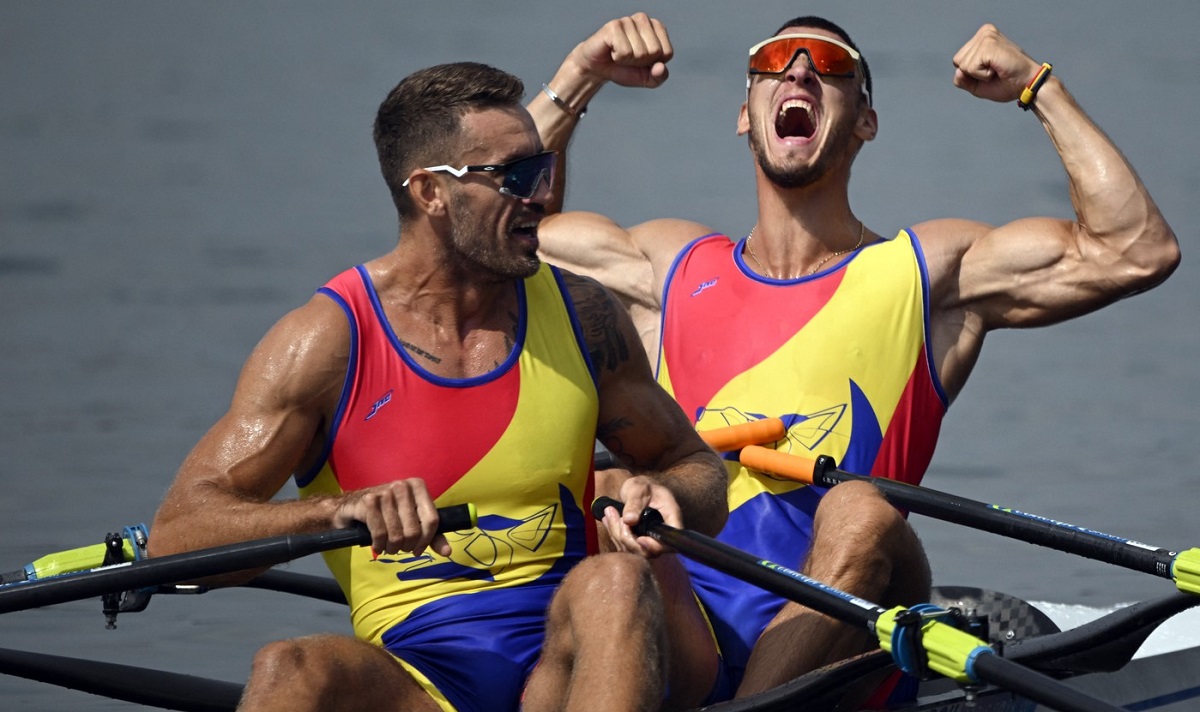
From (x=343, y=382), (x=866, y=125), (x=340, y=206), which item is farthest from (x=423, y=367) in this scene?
(x=340, y=206)

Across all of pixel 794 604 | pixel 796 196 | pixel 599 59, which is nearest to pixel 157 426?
pixel 599 59

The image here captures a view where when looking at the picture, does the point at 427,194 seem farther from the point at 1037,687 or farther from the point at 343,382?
the point at 1037,687

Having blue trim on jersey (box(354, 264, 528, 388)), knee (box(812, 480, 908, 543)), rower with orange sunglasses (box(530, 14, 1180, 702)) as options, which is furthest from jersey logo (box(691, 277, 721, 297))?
blue trim on jersey (box(354, 264, 528, 388))

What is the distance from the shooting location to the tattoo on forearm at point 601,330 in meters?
4.24

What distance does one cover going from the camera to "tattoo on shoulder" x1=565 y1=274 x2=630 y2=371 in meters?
4.24

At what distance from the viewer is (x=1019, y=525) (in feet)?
14.9

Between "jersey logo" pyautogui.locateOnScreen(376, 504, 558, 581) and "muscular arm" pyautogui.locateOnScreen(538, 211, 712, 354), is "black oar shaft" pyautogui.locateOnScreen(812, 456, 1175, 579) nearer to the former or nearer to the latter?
"muscular arm" pyautogui.locateOnScreen(538, 211, 712, 354)

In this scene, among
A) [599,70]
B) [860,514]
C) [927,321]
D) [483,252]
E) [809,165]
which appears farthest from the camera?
[599,70]

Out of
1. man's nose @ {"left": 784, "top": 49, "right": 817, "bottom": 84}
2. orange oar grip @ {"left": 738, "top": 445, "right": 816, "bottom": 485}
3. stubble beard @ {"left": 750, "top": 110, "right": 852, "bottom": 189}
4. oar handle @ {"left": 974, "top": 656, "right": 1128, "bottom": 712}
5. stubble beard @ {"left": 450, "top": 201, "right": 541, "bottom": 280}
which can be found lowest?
oar handle @ {"left": 974, "top": 656, "right": 1128, "bottom": 712}

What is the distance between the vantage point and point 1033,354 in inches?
392

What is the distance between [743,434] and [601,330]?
31.0 inches

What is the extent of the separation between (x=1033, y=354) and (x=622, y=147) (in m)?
3.61

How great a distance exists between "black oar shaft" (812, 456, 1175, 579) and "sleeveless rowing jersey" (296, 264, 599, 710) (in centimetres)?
96

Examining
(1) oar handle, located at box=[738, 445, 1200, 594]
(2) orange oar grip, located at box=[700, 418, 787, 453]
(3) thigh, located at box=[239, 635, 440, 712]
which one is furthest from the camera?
(2) orange oar grip, located at box=[700, 418, 787, 453]
